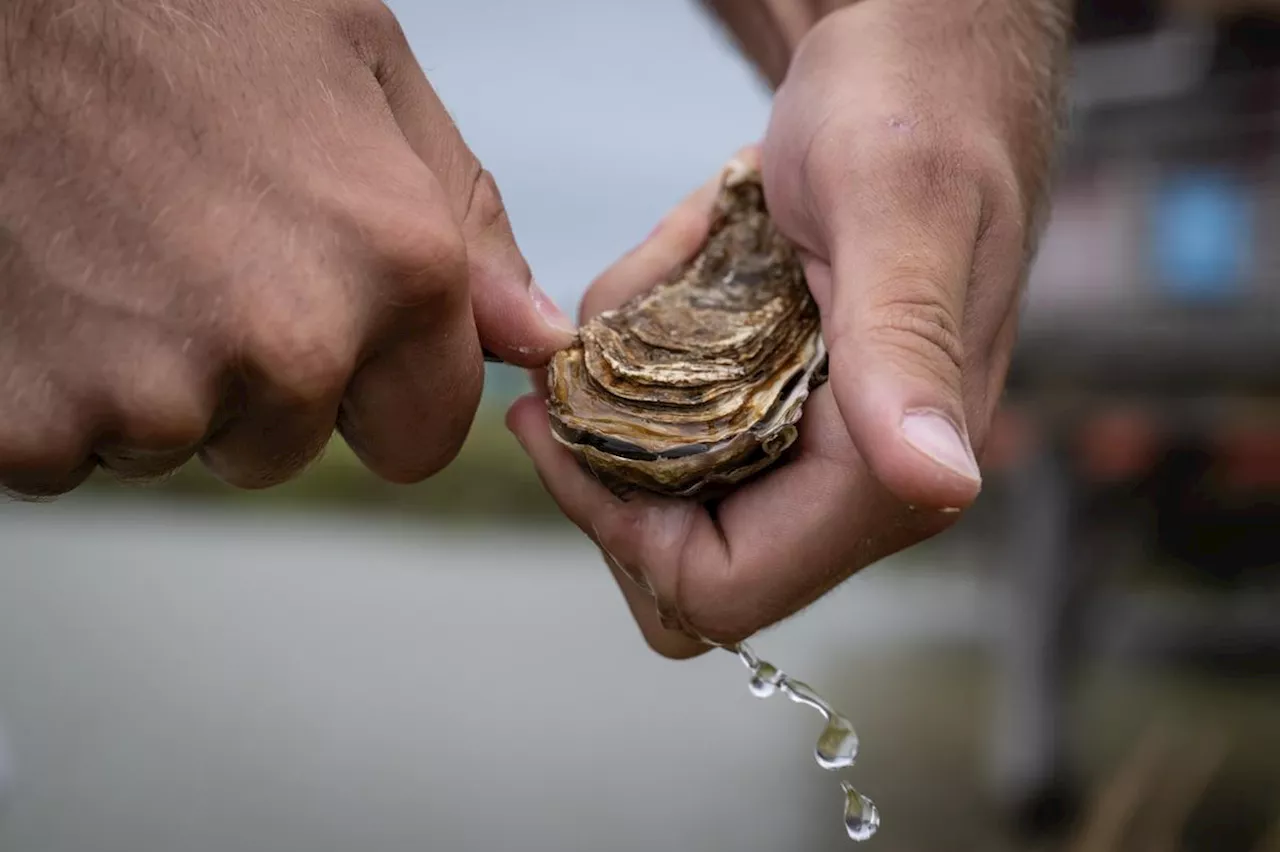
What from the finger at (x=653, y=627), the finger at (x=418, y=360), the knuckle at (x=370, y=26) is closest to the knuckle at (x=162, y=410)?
the finger at (x=418, y=360)

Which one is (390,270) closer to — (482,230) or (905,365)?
(482,230)

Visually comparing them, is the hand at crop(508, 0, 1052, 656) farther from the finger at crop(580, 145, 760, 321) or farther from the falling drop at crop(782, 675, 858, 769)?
the finger at crop(580, 145, 760, 321)

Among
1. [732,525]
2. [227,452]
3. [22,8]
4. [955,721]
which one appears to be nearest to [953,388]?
[732,525]

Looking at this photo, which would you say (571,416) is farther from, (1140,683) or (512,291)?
(1140,683)

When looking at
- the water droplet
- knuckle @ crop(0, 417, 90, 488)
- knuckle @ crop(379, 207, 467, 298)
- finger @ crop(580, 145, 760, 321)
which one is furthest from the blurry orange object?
knuckle @ crop(0, 417, 90, 488)

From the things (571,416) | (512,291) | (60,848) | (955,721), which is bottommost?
(955,721)
